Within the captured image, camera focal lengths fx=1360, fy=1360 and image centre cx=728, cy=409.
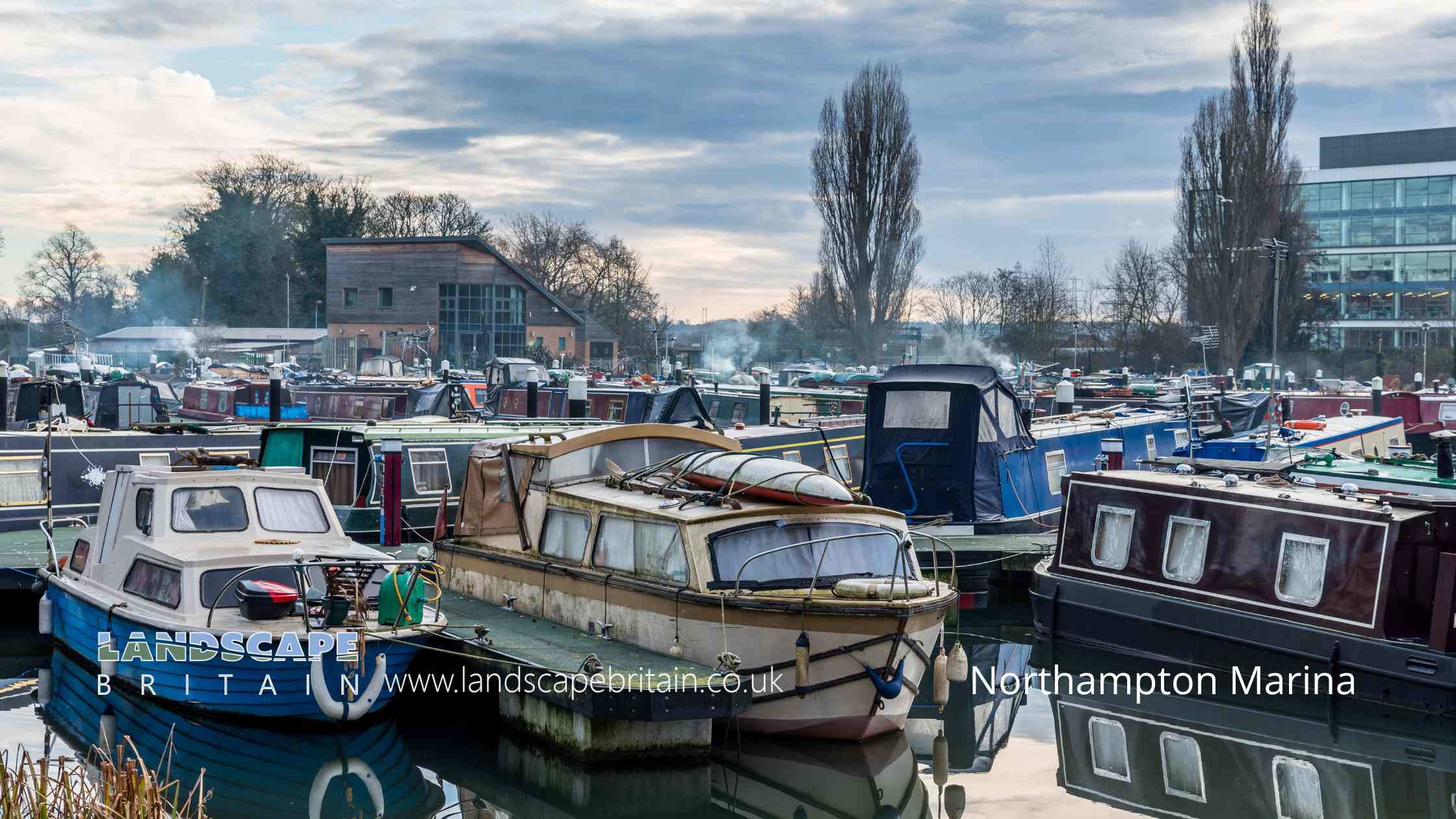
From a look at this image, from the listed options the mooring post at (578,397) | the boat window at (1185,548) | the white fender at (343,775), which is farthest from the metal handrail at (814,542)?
the mooring post at (578,397)

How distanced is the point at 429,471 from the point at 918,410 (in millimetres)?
7777

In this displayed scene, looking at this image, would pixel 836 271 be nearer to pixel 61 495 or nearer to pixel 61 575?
pixel 61 495

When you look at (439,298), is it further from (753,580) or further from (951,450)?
(753,580)

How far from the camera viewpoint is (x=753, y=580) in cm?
1233

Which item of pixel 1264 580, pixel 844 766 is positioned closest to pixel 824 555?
pixel 844 766

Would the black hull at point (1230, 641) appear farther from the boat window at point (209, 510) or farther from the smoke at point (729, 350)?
the smoke at point (729, 350)

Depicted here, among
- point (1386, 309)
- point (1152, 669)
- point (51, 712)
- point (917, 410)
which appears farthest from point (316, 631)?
point (1386, 309)

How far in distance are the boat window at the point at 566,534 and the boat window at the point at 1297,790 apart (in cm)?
688

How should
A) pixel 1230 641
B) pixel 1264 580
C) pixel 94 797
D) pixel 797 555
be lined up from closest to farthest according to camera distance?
pixel 94 797 → pixel 797 555 → pixel 1264 580 → pixel 1230 641

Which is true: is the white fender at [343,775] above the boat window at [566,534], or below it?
below

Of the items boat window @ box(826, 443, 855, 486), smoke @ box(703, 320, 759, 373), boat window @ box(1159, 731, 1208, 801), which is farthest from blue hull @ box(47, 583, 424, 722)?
smoke @ box(703, 320, 759, 373)

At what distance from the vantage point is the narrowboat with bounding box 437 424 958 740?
475 inches

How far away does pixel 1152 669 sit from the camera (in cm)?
1666

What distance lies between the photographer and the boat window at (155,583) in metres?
13.4
